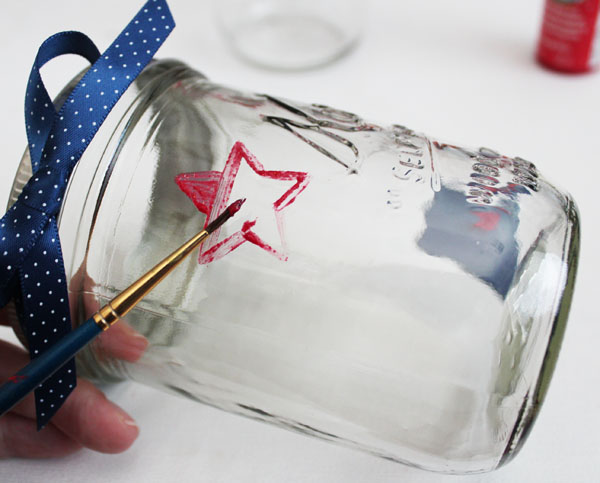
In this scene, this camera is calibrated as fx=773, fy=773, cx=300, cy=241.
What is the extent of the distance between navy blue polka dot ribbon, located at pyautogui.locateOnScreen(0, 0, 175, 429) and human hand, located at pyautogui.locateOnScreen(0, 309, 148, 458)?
1.1 inches

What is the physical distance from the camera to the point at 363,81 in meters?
0.78

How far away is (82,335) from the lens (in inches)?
14.2

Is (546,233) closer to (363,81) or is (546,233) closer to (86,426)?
(86,426)

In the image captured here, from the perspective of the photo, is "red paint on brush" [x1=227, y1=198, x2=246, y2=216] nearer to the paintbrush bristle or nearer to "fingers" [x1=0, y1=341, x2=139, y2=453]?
the paintbrush bristle

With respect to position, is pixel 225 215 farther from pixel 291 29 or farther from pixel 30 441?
pixel 291 29

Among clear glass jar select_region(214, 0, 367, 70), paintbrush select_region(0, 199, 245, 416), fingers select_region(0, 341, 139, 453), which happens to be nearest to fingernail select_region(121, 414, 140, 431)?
fingers select_region(0, 341, 139, 453)

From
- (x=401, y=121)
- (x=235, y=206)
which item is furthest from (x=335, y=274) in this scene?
(x=401, y=121)

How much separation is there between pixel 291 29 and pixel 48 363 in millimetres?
562

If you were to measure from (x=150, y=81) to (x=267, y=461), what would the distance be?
24 cm

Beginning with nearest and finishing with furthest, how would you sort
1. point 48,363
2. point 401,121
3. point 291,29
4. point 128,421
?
1. point 48,363
2. point 128,421
3. point 401,121
4. point 291,29

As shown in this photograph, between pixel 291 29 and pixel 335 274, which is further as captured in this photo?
pixel 291 29

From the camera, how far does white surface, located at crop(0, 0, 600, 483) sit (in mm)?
468

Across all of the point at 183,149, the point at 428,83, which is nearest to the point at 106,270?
the point at 183,149

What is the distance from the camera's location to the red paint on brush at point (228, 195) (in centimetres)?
40
